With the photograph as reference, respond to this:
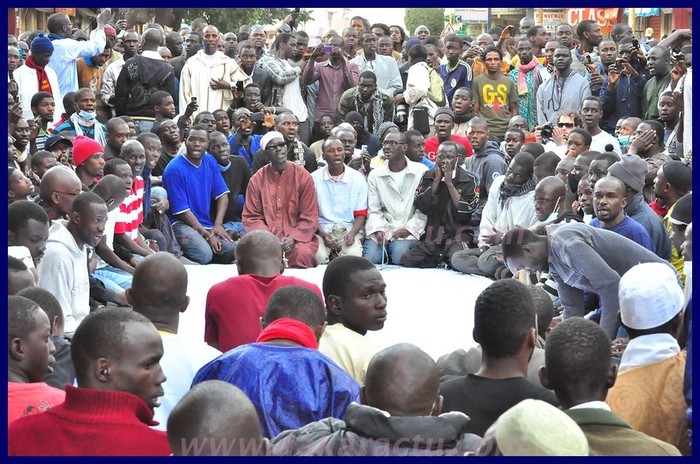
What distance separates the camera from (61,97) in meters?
12.3

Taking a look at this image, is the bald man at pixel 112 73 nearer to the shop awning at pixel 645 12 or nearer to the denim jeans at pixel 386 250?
the denim jeans at pixel 386 250

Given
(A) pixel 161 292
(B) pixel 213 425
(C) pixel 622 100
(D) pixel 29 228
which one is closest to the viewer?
(B) pixel 213 425

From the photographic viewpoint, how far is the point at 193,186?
10.2 metres

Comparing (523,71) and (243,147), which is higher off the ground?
(523,71)

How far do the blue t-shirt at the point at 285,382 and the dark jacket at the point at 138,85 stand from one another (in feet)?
29.1

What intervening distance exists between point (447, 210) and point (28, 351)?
264 inches

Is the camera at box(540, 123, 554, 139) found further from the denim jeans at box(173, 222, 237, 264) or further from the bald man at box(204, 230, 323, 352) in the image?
the bald man at box(204, 230, 323, 352)

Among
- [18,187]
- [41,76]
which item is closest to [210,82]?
[41,76]

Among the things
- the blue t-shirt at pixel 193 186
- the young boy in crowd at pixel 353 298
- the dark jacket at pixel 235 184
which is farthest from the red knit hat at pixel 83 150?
the young boy in crowd at pixel 353 298

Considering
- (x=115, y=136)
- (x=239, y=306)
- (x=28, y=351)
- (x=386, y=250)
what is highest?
(x=115, y=136)

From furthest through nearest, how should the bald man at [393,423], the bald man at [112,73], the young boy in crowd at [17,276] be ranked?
the bald man at [112,73]
the young boy in crowd at [17,276]
the bald man at [393,423]

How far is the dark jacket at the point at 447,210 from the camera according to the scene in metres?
10.0

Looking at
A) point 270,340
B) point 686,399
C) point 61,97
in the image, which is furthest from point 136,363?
point 61,97

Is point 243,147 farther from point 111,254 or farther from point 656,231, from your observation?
point 656,231
